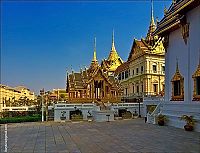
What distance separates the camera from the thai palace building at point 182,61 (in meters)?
13.5

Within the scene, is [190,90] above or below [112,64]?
below

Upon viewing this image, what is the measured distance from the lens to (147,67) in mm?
36688

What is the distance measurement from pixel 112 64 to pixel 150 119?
122 ft

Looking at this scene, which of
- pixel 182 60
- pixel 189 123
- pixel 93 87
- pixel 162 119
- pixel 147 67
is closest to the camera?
pixel 189 123

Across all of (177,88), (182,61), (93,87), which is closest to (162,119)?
(177,88)

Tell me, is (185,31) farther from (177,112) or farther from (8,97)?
(8,97)

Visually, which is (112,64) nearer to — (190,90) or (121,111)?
(121,111)

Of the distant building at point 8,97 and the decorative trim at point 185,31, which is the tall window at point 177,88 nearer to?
the decorative trim at point 185,31

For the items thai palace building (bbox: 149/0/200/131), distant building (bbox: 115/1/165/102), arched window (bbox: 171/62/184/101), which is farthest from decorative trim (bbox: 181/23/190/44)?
distant building (bbox: 115/1/165/102)

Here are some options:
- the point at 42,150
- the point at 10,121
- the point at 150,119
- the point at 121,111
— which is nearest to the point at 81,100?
the point at 121,111

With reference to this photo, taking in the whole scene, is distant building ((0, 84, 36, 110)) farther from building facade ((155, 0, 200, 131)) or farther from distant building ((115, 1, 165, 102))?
building facade ((155, 0, 200, 131))

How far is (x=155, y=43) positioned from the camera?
38.6 metres

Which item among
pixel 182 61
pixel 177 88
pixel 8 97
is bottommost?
pixel 8 97

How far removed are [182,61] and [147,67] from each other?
21618 mm
